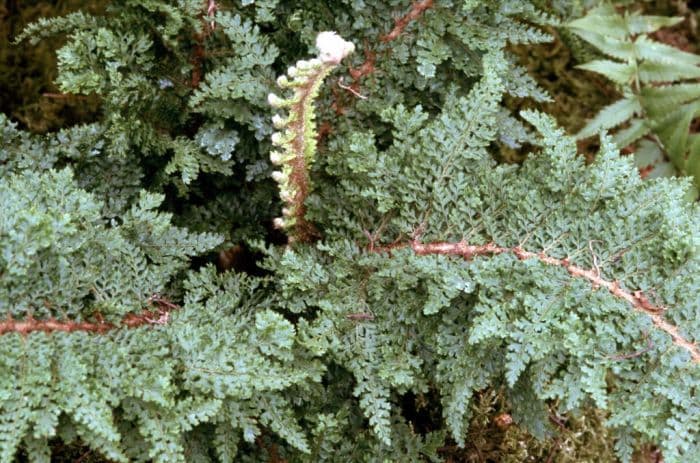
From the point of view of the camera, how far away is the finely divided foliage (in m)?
1.81

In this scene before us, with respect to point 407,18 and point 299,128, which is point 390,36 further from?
point 299,128

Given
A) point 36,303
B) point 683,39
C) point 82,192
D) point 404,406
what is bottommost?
point 404,406

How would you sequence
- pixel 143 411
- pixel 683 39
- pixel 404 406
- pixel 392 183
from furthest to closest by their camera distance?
pixel 683 39 < pixel 404 406 < pixel 392 183 < pixel 143 411

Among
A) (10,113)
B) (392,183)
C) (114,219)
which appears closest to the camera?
(392,183)

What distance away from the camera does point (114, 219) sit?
2391 mm

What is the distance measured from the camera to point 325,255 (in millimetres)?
2285

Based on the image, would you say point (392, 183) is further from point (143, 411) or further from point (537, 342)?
point (143, 411)

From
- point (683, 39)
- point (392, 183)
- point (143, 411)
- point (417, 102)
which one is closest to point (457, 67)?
point (417, 102)

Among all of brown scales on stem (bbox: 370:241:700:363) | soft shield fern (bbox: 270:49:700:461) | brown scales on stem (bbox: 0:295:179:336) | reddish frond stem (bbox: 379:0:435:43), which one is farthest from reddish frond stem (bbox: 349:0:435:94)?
brown scales on stem (bbox: 0:295:179:336)

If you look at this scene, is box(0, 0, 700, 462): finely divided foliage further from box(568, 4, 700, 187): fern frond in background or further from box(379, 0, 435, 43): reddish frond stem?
box(568, 4, 700, 187): fern frond in background

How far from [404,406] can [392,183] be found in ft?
3.07

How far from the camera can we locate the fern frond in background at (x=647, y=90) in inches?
123

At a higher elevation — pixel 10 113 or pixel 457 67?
pixel 457 67

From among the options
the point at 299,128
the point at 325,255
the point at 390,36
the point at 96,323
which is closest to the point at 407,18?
the point at 390,36
